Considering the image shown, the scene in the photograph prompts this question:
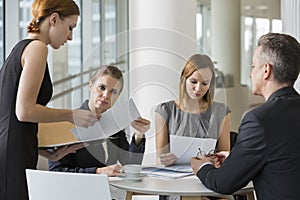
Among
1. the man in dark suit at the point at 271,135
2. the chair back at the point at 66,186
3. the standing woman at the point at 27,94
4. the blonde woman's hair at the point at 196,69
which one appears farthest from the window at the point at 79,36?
the man in dark suit at the point at 271,135

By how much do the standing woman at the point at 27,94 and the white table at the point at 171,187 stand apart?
342mm

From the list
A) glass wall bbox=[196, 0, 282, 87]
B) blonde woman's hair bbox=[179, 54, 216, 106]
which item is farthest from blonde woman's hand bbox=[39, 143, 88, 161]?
glass wall bbox=[196, 0, 282, 87]

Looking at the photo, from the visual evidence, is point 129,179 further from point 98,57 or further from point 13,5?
point 13,5

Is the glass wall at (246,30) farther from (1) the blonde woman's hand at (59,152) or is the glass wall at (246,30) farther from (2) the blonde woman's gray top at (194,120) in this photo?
(1) the blonde woman's hand at (59,152)

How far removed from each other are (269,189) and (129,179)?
60 cm

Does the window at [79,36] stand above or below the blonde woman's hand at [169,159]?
above

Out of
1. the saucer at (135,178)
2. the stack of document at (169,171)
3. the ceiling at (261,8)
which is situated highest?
the ceiling at (261,8)

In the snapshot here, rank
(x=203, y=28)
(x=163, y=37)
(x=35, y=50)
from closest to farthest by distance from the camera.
→ (x=35, y=50) < (x=163, y=37) < (x=203, y=28)

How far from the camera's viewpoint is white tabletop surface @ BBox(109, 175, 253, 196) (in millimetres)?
1871

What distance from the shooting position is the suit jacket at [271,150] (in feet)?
5.63

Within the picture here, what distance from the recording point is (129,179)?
2.12 m

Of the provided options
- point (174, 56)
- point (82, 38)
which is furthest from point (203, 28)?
point (174, 56)

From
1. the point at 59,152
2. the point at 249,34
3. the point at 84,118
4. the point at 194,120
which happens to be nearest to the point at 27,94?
the point at 84,118

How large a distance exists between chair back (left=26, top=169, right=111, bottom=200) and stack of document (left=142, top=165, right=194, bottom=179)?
47 centimetres
